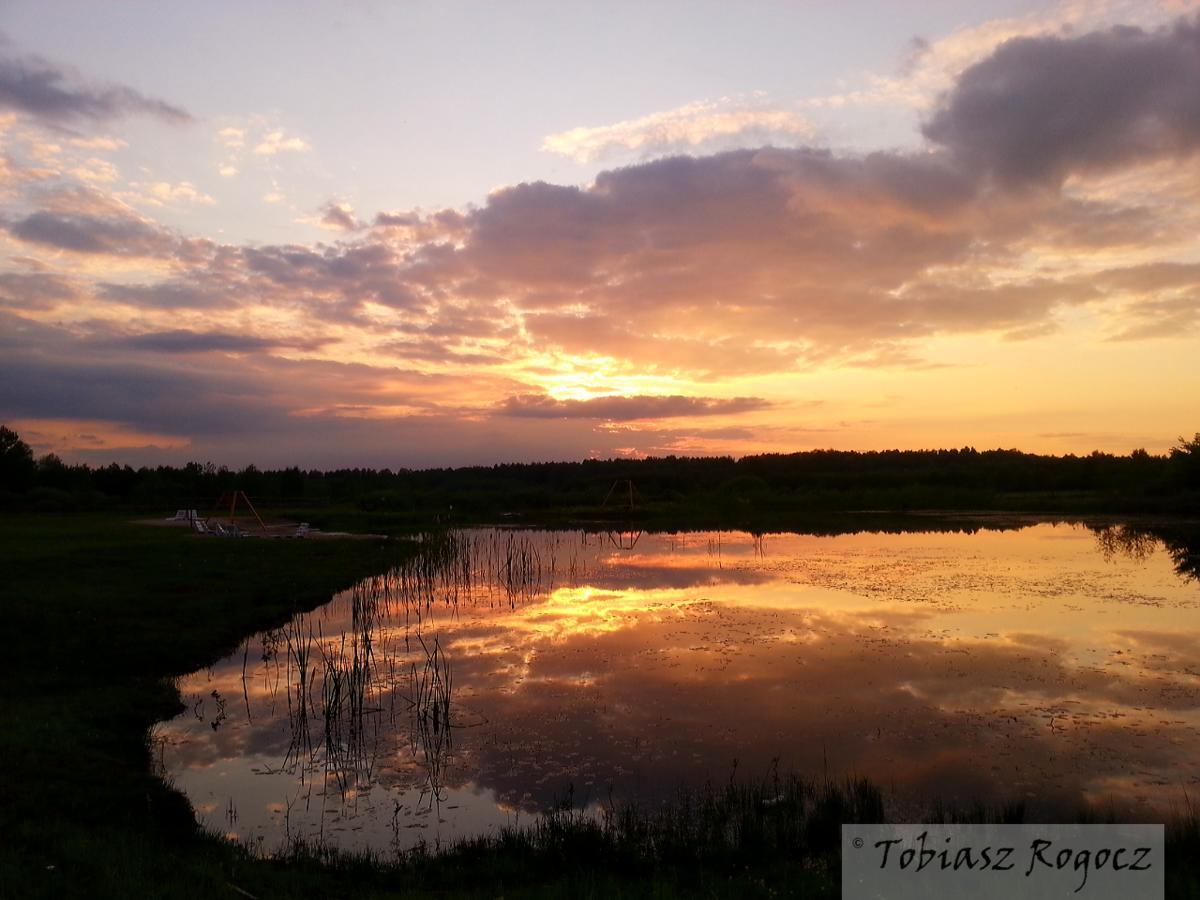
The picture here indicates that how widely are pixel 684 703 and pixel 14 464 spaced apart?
5952cm

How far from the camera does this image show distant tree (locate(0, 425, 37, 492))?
54375 mm

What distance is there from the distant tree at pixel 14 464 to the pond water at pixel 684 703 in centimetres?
4513

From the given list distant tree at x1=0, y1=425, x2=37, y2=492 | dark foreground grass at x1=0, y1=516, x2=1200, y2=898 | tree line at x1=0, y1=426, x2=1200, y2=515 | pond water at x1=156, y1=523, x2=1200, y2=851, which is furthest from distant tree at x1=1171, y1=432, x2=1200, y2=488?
distant tree at x1=0, y1=425, x2=37, y2=492

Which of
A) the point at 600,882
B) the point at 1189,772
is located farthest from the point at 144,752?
the point at 1189,772

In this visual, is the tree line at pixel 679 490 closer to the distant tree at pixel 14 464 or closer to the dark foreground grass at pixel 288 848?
the distant tree at pixel 14 464

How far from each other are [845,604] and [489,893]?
50.7ft

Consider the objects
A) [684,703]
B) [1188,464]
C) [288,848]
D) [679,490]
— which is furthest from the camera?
[679,490]

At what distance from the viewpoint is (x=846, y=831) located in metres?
7.32

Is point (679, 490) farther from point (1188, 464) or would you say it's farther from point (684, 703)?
point (684, 703)

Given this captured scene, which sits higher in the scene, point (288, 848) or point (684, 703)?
point (684, 703)

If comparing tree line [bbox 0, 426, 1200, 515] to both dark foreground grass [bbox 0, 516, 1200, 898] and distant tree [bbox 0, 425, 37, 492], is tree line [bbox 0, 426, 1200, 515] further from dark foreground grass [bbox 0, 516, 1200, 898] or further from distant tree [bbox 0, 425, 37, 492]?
dark foreground grass [bbox 0, 516, 1200, 898]

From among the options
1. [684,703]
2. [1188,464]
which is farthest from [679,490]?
[684,703]

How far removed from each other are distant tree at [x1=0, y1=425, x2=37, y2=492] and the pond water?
148 ft

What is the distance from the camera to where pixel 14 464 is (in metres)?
54.9
